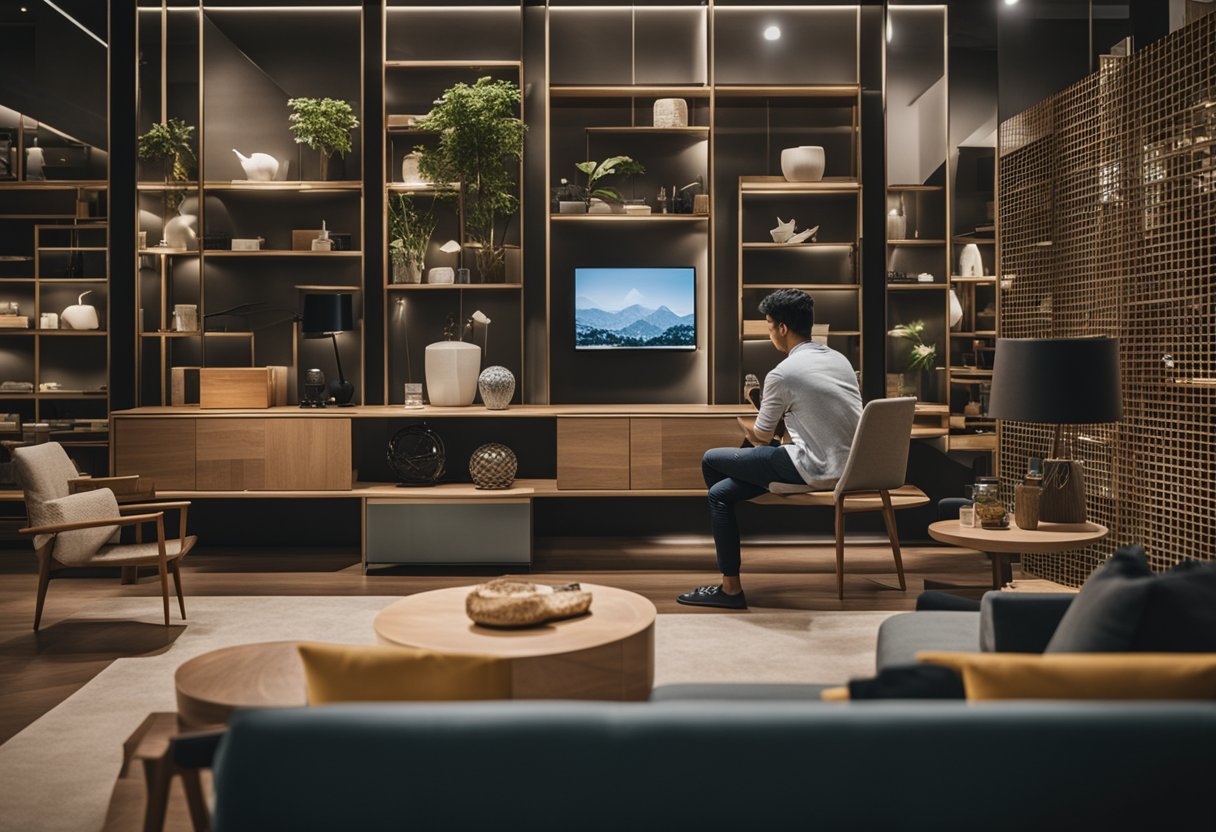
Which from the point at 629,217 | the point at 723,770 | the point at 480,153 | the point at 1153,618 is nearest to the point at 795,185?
the point at 629,217

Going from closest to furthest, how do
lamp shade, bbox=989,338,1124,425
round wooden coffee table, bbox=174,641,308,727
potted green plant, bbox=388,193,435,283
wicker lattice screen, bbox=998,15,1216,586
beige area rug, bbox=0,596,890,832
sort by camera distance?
round wooden coffee table, bbox=174,641,308,727
beige area rug, bbox=0,596,890,832
lamp shade, bbox=989,338,1124,425
wicker lattice screen, bbox=998,15,1216,586
potted green plant, bbox=388,193,435,283

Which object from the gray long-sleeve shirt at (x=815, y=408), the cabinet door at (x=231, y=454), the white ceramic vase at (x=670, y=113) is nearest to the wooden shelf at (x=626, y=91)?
the white ceramic vase at (x=670, y=113)

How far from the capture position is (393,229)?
21.1 ft

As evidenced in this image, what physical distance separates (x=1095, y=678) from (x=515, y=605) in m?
1.66

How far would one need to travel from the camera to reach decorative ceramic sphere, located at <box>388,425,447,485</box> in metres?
6.02

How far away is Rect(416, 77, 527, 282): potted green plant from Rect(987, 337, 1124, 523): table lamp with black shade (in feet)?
10.9

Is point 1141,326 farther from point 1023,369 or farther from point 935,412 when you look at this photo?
point 935,412

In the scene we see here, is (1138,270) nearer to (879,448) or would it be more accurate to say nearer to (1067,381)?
(1067,381)

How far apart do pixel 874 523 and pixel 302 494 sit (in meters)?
3.58

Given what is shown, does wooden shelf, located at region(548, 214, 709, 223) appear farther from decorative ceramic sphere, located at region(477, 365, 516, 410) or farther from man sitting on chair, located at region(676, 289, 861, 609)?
man sitting on chair, located at region(676, 289, 861, 609)

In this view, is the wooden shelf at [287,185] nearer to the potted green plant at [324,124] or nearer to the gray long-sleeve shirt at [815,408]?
the potted green plant at [324,124]

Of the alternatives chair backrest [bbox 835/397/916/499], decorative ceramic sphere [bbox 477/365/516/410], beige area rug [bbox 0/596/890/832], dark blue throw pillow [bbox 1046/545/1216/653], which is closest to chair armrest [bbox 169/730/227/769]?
beige area rug [bbox 0/596/890/832]

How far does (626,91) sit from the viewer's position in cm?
638

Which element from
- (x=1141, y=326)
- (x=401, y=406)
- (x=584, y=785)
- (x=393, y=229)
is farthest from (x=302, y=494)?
(x=584, y=785)
